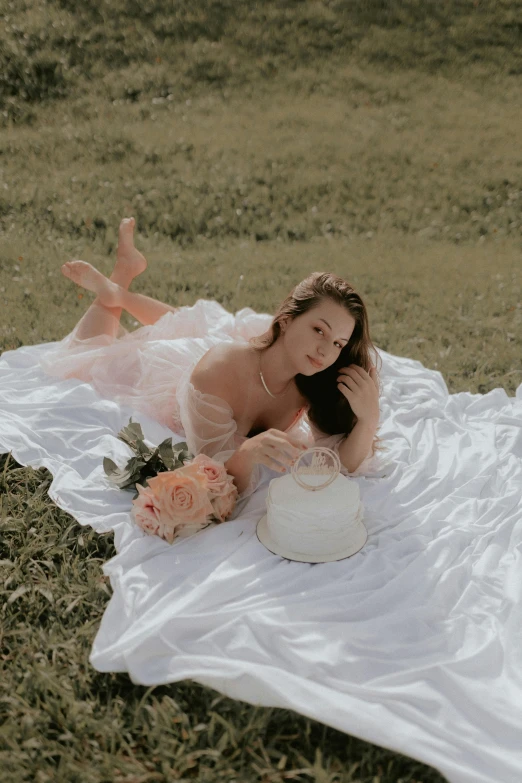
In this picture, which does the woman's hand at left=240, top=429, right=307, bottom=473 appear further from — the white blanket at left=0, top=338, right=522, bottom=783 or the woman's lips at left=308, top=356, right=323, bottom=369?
the woman's lips at left=308, top=356, right=323, bottom=369

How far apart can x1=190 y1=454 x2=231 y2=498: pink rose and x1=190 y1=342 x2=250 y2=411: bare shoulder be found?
450mm

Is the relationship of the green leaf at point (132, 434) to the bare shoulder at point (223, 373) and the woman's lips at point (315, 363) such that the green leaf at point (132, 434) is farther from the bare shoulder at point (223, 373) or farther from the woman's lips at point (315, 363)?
the woman's lips at point (315, 363)

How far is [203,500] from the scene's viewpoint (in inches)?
127

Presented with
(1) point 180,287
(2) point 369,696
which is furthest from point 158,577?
(1) point 180,287

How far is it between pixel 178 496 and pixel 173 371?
133 cm

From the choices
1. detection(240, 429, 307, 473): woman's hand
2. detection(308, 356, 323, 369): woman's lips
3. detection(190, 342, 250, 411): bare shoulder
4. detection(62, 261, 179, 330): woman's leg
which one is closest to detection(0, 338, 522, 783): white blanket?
detection(240, 429, 307, 473): woman's hand

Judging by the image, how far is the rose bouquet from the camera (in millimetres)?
3209

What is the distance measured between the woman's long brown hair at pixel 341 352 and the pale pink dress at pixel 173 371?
0.35ft

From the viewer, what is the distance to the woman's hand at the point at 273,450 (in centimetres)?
329

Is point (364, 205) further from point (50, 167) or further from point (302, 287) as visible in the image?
point (302, 287)

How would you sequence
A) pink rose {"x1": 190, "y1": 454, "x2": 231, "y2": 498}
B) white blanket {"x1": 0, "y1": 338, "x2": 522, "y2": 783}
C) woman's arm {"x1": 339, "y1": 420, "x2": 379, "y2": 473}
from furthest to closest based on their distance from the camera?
woman's arm {"x1": 339, "y1": 420, "x2": 379, "y2": 473} → pink rose {"x1": 190, "y1": 454, "x2": 231, "y2": 498} → white blanket {"x1": 0, "y1": 338, "x2": 522, "y2": 783}

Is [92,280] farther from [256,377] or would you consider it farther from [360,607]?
[360,607]

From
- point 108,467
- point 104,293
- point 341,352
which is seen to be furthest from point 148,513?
point 104,293

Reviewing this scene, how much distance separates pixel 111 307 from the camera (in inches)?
192
